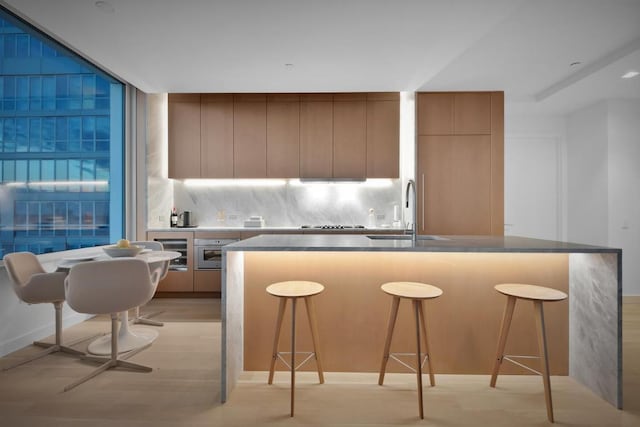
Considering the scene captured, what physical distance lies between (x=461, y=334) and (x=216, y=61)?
10.9ft

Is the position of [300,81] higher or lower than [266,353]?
higher

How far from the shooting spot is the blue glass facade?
2.80 metres

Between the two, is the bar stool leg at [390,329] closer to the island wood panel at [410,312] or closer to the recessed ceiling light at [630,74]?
the island wood panel at [410,312]

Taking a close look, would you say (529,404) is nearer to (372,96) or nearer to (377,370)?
(377,370)

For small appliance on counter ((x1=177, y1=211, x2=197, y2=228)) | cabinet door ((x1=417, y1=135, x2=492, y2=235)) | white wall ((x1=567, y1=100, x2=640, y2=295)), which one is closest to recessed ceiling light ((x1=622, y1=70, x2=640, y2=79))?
white wall ((x1=567, y1=100, x2=640, y2=295))

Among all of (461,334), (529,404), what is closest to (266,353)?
(461,334)

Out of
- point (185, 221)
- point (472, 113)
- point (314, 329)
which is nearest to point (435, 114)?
point (472, 113)

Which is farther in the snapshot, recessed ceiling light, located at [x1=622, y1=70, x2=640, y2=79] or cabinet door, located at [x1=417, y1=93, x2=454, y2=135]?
cabinet door, located at [x1=417, y1=93, x2=454, y2=135]

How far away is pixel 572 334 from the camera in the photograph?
221 centimetres

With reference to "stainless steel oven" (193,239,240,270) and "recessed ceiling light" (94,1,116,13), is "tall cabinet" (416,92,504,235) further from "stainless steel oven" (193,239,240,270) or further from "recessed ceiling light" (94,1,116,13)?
"recessed ceiling light" (94,1,116,13)

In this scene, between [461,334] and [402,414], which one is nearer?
[402,414]

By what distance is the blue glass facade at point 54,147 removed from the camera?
280 centimetres

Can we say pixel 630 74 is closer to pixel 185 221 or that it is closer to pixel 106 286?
pixel 106 286

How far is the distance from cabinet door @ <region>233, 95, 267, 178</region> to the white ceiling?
366 millimetres
